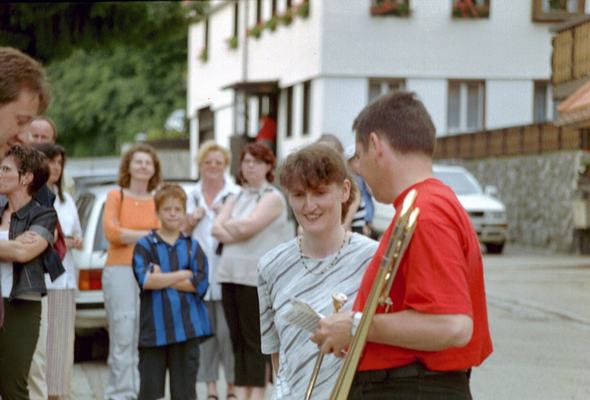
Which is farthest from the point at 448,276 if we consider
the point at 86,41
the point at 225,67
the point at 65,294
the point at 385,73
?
the point at 225,67

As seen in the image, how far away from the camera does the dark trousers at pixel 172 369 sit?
920 centimetres

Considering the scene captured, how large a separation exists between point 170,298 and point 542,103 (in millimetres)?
31914

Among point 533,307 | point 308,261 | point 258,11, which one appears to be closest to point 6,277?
point 308,261

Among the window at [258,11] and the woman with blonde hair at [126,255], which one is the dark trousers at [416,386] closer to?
the woman with blonde hair at [126,255]

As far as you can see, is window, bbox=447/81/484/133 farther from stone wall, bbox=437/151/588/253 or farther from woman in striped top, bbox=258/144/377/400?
woman in striped top, bbox=258/144/377/400

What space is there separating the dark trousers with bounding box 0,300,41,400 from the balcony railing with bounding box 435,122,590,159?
2207cm

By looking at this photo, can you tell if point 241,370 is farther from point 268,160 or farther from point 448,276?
point 448,276

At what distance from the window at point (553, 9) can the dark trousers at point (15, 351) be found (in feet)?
102

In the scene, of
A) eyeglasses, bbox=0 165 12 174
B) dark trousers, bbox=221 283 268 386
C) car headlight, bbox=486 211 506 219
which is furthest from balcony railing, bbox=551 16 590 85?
eyeglasses, bbox=0 165 12 174

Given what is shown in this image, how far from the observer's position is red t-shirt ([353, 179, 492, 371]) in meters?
4.01

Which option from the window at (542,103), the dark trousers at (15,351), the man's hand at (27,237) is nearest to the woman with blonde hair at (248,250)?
the man's hand at (27,237)

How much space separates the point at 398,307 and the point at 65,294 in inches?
204

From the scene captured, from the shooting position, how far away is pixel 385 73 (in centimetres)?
3878

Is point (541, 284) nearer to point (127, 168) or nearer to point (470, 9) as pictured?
point (127, 168)
